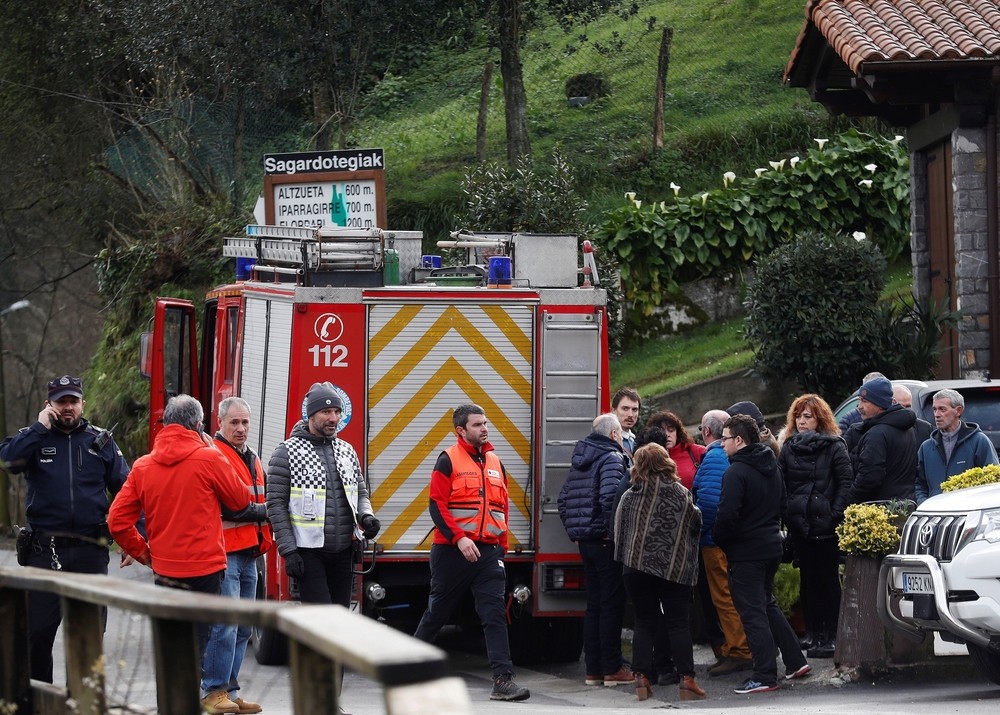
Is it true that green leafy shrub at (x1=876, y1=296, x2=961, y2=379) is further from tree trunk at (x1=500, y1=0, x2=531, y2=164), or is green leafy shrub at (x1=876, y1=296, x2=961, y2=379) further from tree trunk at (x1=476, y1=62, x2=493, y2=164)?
tree trunk at (x1=476, y1=62, x2=493, y2=164)

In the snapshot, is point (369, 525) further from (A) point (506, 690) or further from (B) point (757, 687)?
(B) point (757, 687)

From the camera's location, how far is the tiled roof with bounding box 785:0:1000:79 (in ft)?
47.6

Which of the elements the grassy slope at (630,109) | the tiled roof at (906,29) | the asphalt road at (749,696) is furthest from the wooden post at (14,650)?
the grassy slope at (630,109)

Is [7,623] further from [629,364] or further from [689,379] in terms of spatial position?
[629,364]

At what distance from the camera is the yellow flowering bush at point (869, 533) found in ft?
30.1

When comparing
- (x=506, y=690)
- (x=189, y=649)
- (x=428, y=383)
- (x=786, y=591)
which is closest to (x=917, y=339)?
(x=786, y=591)

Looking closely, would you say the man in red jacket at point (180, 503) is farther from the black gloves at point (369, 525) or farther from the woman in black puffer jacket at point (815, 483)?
the woman in black puffer jacket at point (815, 483)

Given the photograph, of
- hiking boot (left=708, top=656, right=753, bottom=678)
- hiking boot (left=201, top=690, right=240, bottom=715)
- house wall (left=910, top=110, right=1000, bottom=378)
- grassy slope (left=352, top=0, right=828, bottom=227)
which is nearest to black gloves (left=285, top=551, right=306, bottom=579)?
hiking boot (left=201, top=690, right=240, bottom=715)

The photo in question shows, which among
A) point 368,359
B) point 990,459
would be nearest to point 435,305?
point 368,359

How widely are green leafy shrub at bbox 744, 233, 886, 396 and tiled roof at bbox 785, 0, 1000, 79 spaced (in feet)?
7.46

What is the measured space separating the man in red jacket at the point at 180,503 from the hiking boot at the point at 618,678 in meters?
3.05

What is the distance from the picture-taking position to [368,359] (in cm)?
1015

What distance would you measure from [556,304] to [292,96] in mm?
13726

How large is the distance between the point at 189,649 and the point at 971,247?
12.5 meters
